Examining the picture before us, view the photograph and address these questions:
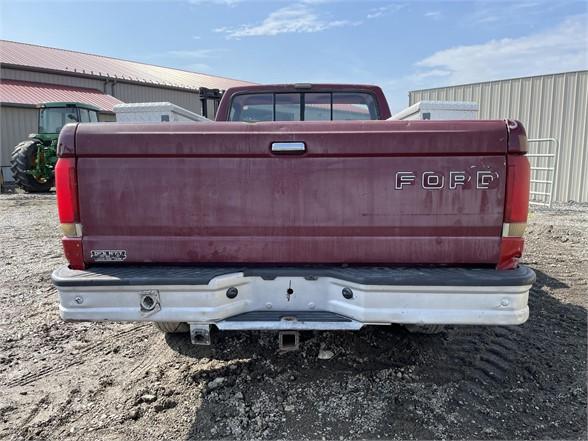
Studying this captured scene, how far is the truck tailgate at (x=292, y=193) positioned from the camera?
7.84 feet

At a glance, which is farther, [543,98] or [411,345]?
[543,98]

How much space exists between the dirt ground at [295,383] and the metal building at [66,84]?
15175mm

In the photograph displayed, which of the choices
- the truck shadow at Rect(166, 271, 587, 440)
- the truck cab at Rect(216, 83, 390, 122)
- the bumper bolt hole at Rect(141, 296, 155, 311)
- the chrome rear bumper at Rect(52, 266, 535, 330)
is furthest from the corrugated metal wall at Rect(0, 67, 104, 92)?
the bumper bolt hole at Rect(141, 296, 155, 311)

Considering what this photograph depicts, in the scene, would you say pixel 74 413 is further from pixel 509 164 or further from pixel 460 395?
pixel 509 164

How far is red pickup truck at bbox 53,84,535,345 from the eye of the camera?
2.34 m

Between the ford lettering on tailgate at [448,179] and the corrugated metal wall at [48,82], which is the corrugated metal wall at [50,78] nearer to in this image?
the corrugated metal wall at [48,82]

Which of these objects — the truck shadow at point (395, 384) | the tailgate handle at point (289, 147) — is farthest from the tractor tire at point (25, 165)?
the tailgate handle at point (289, 147)

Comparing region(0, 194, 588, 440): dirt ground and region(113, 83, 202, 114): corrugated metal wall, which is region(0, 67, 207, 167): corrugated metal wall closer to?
region(113, 83, 202, 114): corrugated metal wall

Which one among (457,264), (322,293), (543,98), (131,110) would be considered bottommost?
(322,293)

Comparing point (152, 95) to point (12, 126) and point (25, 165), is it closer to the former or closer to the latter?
point (12, 126)

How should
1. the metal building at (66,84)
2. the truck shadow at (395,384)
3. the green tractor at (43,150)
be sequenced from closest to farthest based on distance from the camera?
the truck shadow at (395,384) → the green tractor at (43,150) → the metal building at (66,84)

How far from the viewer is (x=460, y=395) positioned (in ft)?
9.05

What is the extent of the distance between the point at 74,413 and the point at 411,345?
2348 millimetres

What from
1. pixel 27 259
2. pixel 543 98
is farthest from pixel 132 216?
pixel 543 98
